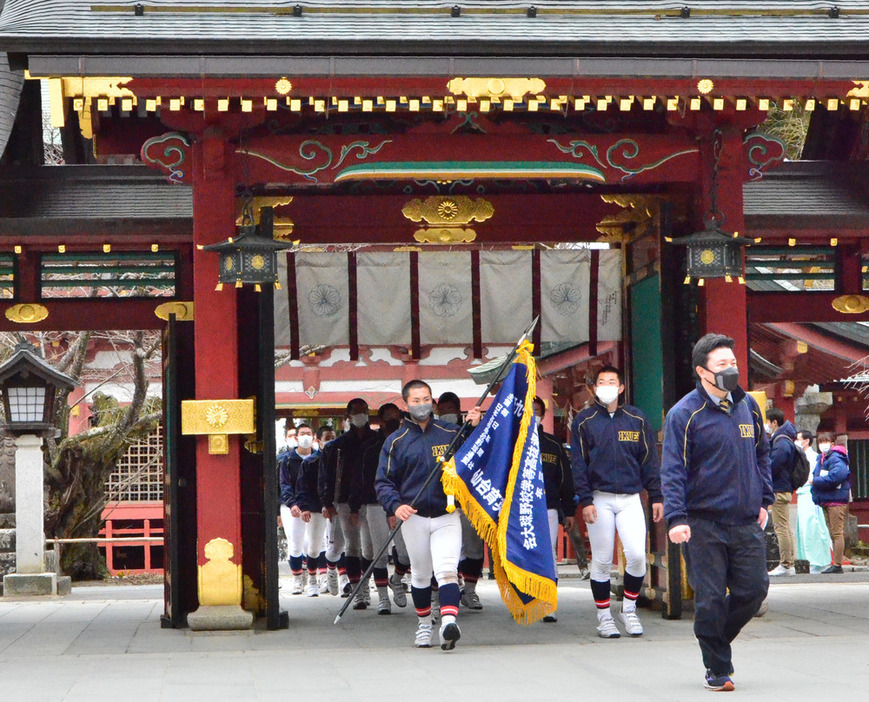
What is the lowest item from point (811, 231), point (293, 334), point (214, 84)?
point (293, 334)

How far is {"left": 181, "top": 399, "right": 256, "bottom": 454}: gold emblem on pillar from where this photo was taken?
996 centimetres

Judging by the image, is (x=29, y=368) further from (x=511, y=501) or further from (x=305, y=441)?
(x=511, y=501)

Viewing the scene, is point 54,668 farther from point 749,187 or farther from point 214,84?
point 749,187

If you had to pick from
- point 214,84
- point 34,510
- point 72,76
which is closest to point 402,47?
point 214,84

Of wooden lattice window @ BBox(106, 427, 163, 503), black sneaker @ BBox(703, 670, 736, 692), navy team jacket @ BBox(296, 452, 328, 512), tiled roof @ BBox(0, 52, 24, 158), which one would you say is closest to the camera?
black sneaker @ BBox(703, 670, 736, 692)

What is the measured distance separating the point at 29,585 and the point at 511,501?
353 inches

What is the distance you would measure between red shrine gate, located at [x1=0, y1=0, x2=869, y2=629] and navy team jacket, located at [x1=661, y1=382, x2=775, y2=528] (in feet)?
9.70

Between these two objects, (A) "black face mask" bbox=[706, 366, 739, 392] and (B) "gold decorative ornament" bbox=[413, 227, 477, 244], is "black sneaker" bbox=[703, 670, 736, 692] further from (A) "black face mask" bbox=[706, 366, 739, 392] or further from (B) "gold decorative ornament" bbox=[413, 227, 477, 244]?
(B) "gold decorative ornament" bbox=[413, 227, 477, 244]

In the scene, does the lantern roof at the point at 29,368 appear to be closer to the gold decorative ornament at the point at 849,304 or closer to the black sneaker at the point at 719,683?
the gold decorative ornament at the point at 849,304

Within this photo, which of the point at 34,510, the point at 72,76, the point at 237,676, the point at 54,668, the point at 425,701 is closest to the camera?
the point at 425,701

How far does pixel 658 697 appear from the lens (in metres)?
6.71

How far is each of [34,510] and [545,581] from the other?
9457mm

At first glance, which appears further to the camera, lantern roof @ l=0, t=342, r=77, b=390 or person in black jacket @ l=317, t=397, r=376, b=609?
lantern roof @ l=0, t=342, r=77, b=390

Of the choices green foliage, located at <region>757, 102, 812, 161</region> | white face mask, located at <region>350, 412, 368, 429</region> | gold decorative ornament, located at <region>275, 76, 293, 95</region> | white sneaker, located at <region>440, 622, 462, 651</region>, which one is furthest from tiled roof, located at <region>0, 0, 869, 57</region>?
green foliage, located at <region>757, 102, 812, 161</region>
